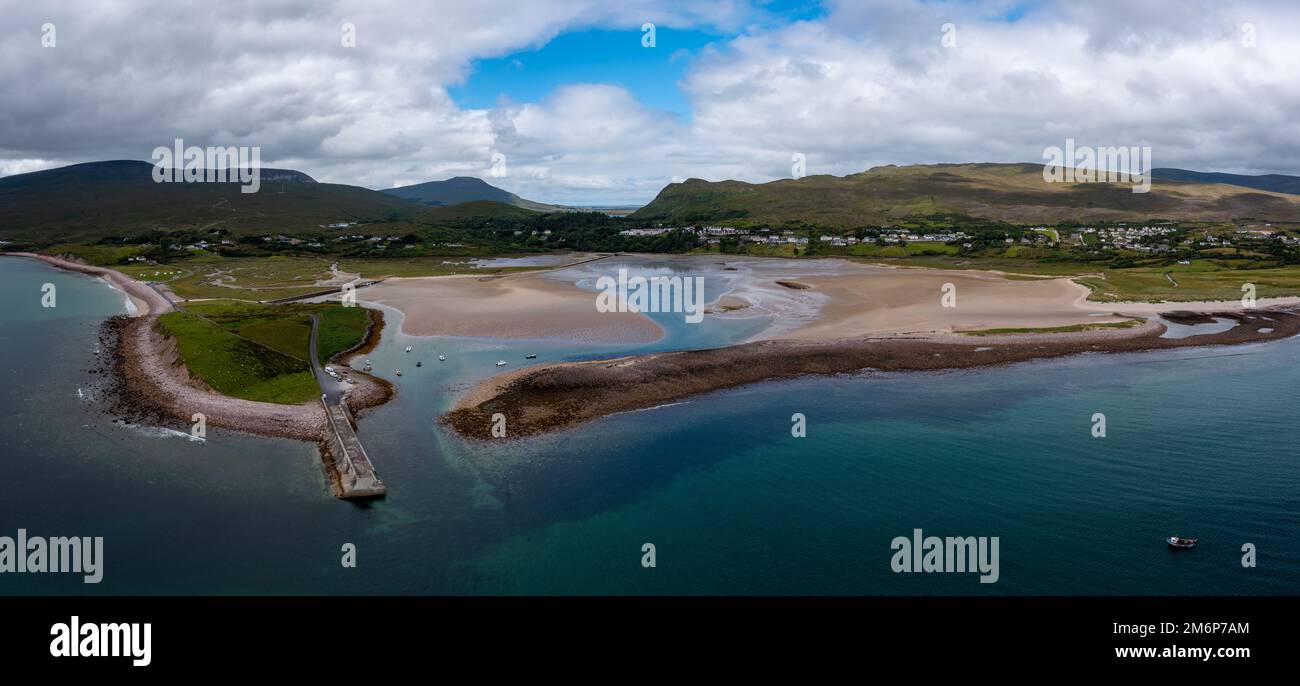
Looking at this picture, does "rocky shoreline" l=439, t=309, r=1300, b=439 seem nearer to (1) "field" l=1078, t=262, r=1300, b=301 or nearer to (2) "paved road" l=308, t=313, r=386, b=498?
(2) "paved road" l=308, t=313, r=386, b=498

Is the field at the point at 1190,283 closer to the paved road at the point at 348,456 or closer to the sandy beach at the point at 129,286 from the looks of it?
the paved road at the point at 348,456

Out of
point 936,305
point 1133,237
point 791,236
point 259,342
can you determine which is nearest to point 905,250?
point 791,236

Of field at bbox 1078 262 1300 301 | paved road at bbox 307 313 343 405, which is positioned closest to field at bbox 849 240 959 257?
field at bbox 1078 262 1300 301

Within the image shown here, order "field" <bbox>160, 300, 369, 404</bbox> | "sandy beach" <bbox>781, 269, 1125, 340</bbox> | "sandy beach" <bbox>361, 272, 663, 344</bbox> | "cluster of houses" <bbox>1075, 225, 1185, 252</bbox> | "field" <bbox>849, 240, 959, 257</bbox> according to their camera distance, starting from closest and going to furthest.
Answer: "field" <bbox>160, 300, 369, 404</bbox> → "sandy beach" <bbox>361, 272, 663, 344</bbox> → "sandy beach" <bbox>781, 269, 1125, 340</bbox> → "cluster of houses" <bbox>1075, 225, 1185, 252</bbox> → "field" <bbox>849, 240, 959, 257</bbox>

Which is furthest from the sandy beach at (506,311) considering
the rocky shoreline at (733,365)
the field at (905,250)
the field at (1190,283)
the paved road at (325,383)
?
the field at (905,250)

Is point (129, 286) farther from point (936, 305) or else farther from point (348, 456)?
point (936, 305)

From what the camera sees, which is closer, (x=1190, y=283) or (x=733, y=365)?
(x=733, y=365)

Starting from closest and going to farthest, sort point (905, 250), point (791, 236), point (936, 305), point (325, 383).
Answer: point (325, 383) → point (936, 305) → point (905, 250) → point (791, 236)
